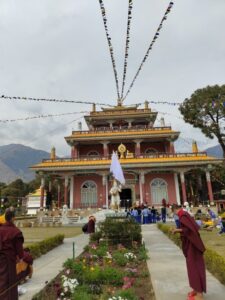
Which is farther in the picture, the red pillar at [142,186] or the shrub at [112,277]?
the red pillar at [142,186]

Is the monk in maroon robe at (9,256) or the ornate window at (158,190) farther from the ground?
the ornate window at (158,190)

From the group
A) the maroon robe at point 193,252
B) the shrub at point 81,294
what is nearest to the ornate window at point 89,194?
the shrub at point 81,294

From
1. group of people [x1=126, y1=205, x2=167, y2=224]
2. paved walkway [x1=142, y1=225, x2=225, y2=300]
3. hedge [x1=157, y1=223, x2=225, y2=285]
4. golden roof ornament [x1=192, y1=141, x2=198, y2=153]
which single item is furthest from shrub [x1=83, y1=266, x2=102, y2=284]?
golden roof ornament [x1=192, y1=141, x2=198, y2=153]

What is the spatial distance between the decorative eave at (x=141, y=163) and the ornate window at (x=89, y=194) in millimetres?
2658

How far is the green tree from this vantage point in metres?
30.8

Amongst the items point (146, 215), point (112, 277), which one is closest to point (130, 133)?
point (146, 215)

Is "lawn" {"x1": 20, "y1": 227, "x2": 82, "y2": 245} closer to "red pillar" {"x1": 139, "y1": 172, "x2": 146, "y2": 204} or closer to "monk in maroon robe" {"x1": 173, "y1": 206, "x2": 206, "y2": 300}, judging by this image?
"monk in maroon robe" {"x1": 173, "y1": 206, "x2": 206, "y2": 300}

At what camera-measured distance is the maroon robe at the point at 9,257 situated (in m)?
4.18

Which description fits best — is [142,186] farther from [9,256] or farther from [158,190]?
[9,256]

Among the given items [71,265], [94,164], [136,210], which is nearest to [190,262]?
[71,265]

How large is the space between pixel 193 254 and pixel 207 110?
1117 inches

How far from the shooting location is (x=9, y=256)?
4270 mm

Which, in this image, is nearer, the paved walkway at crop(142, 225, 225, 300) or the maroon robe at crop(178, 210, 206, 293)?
the maroon robe at crop(178, 210, 206, 293)

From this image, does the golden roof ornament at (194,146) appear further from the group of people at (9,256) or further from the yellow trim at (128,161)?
→ the group of people at (9,256)
